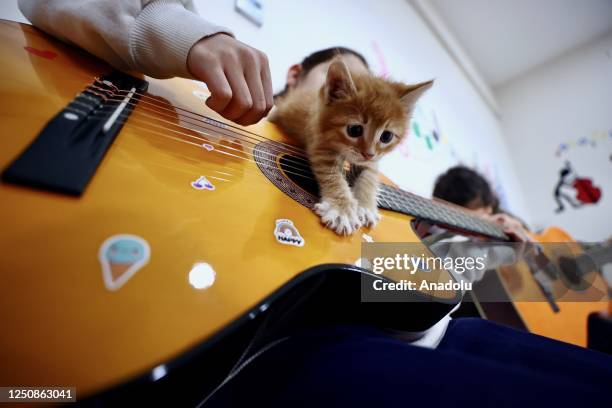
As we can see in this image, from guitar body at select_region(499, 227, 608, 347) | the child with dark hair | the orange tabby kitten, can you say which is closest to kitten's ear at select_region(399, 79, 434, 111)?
the orange tabby kitten

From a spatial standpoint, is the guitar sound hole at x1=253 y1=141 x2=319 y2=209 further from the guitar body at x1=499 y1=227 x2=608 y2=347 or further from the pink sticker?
the guitar body at x1=499 y1=227 x2=608 y2=347

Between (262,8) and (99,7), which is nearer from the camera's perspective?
(99,7)

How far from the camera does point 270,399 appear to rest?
0.98ft

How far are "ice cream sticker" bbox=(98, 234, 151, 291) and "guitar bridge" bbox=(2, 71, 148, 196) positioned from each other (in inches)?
2.8

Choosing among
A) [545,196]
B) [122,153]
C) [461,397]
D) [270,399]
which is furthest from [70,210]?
[545,196]

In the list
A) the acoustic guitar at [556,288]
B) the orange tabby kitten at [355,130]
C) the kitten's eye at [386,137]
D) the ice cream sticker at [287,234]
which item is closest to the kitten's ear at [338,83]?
the orange tabby kitten at [355,130]

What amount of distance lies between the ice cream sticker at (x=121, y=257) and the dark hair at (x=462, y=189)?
152cm

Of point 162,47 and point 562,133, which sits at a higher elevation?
point 562,133

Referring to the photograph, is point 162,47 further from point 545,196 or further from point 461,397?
point 545,196

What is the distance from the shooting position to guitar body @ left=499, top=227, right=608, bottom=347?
958 millimetres

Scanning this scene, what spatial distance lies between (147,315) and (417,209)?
2.19 ft

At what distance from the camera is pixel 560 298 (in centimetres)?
105

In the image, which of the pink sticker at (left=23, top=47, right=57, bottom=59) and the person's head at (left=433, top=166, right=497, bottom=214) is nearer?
the pink sticker at (left=23, top=47, right=57, bottom=59)

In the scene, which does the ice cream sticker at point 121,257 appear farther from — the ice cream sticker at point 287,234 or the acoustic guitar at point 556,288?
the acoustic guitar at point 556,288
